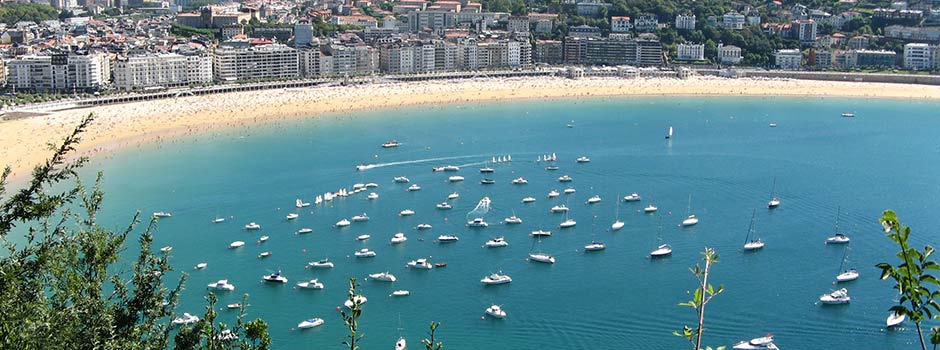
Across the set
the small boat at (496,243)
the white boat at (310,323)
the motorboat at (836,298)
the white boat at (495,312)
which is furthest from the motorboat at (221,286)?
the motorboat at (836,298)

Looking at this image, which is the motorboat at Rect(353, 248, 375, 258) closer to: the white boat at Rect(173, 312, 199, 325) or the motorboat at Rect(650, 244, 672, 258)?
the white boat at Rect(173, 312, 199, 325)

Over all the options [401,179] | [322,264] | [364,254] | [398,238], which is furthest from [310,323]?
[401,179]

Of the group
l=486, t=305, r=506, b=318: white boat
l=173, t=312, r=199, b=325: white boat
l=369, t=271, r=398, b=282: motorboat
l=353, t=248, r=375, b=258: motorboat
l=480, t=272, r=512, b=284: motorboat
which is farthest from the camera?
l=353, t=248, r=375, b=258: motorboat

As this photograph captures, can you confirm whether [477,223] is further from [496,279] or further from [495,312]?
[495,312]

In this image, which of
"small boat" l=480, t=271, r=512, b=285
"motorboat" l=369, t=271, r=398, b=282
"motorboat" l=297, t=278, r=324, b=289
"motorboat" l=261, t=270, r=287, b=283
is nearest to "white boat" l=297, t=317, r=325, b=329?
"motorboat" l=297, t=278, r=324, b=289

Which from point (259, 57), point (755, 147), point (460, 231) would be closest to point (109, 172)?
point (460, 231)

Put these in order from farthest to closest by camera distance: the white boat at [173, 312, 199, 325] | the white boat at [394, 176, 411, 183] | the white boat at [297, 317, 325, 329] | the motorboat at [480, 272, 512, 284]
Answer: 1. the white boat at [394, 176, 411, 183]
2. the motorboat at [480, 272, 512, 284]
3. the white boat at [297, 317, 325, 329]
4. the white boat at [173, 312, 199, 325]

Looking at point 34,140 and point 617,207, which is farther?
point 34,140

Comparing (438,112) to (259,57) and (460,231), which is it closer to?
(259,57)

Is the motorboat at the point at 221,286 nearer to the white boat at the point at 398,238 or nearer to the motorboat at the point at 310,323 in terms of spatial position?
the motorboat at the point at 310,323
